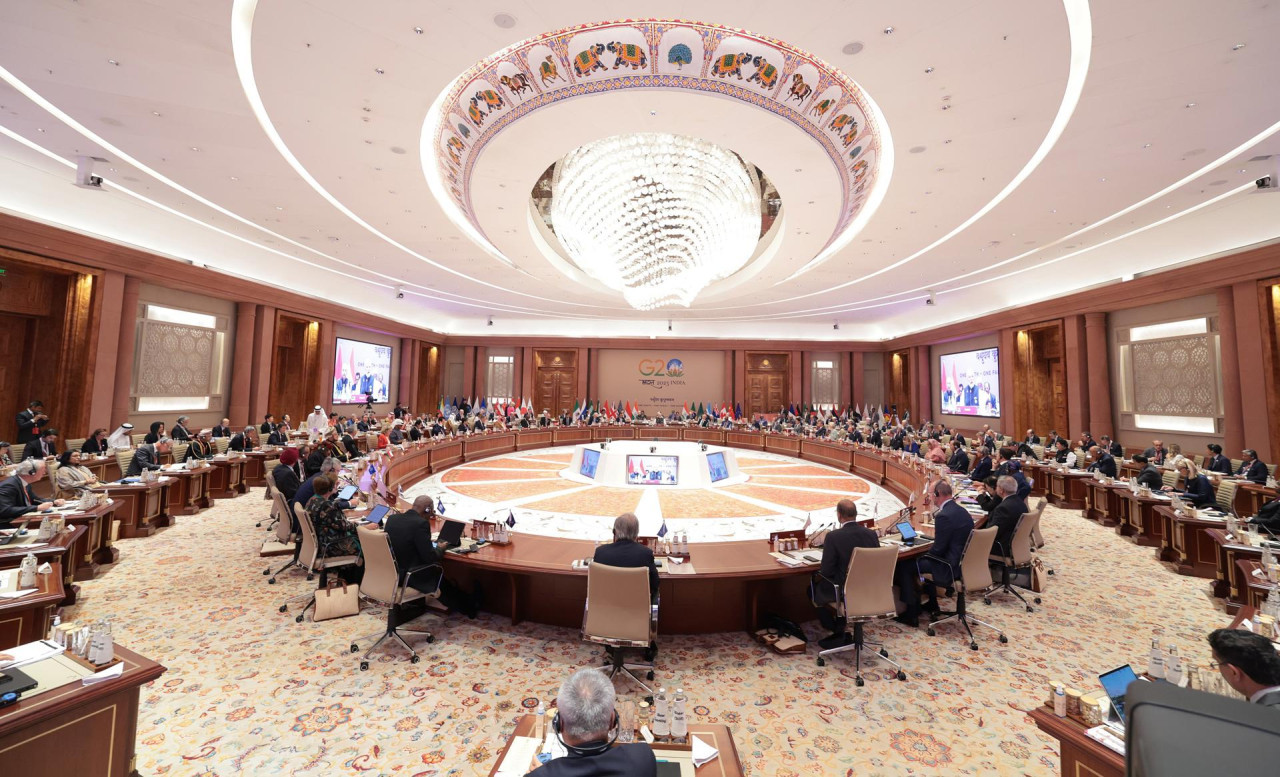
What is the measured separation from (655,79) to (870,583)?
5.69m

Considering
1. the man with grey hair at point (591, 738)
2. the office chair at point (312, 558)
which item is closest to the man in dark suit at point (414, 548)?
the office chair at point (312, 558)

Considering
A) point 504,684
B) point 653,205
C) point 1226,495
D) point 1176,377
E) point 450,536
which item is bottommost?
point 504,684

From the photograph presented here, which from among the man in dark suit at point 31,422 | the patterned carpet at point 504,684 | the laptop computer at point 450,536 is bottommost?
the patterned carpet at point 504,684

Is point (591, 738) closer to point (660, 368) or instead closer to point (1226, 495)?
point (1226, 495)

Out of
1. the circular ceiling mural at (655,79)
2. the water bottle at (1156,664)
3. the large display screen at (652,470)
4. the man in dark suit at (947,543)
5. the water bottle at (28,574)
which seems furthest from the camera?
the large display screen at (652,470)

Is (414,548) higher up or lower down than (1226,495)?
lower down

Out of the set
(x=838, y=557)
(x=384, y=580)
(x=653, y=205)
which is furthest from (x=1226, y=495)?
(x=384, y=580)

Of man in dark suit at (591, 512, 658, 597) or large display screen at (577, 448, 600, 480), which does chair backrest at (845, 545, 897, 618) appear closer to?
man in dark suit at (591, 512, 658, 597)

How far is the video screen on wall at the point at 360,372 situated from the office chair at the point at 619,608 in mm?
16340

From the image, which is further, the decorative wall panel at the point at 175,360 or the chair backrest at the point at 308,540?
the decorative wall panel at the point at 175,360

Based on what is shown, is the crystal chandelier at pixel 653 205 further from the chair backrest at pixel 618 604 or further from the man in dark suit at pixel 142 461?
the man in dark suit at pixel 142 461

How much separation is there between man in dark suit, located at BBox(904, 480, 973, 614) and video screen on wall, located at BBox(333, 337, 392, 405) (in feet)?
57.3

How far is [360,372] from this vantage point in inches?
720

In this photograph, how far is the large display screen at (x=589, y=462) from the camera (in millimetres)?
11617
